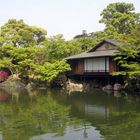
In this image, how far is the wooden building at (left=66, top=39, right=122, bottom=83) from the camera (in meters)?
33.1

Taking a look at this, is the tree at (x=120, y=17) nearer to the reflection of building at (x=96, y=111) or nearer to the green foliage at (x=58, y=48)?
the green foliage at (x=58, y=48)

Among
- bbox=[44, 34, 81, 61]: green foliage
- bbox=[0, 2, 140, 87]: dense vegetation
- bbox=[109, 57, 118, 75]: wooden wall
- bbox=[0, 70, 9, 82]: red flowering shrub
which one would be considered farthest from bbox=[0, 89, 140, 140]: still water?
bbox=[0, 70, 9, 82]: red flowering shrub

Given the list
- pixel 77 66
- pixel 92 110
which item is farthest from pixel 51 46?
pixel 92 110

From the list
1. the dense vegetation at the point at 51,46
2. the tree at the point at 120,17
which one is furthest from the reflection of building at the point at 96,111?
the tree at the point at 120,17

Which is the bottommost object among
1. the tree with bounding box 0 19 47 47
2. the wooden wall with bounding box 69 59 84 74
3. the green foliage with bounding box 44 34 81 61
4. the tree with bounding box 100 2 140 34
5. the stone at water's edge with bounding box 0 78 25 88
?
the stone at water's edge with bounding box 0 78 25 88

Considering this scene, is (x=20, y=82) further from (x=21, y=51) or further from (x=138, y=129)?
(x=138, y=129)

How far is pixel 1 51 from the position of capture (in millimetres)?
46906

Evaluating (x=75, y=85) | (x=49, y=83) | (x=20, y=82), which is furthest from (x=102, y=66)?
(x=20, y=82)

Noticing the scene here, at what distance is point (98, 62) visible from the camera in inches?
1364

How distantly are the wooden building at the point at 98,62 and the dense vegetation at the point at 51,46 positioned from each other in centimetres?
112

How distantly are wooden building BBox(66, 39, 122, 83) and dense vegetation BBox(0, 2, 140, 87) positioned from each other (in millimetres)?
1124

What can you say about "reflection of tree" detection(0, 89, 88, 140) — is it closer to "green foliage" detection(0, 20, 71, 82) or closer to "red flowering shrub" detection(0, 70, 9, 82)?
"green foliage" detection(0, 20, 71, 82)

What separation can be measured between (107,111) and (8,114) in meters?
5.58

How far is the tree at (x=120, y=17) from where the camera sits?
5306 centimetres
